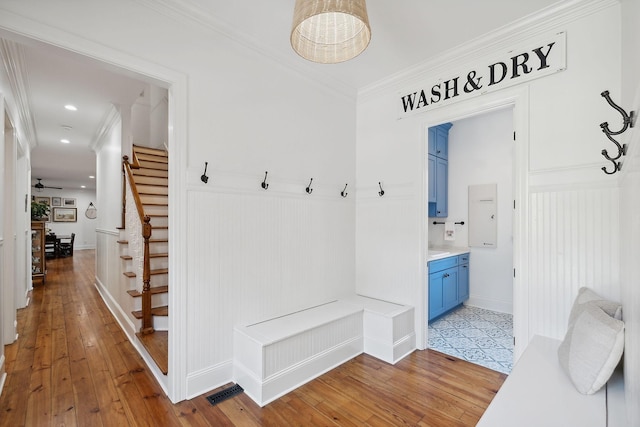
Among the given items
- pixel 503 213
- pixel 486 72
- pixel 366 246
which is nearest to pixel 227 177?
pixel 366 246

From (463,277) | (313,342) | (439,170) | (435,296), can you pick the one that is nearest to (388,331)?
(313,342)

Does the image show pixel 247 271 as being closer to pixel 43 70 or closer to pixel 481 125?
pixel 43 70

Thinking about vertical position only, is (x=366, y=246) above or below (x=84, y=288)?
above

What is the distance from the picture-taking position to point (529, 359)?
177 centimetres

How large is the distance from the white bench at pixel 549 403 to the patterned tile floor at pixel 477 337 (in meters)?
1.11

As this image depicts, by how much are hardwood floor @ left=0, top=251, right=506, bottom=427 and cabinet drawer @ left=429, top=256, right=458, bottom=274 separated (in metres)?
1.02

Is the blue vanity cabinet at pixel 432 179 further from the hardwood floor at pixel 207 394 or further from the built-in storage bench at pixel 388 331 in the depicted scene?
the hardwood floor at pixel 207 394

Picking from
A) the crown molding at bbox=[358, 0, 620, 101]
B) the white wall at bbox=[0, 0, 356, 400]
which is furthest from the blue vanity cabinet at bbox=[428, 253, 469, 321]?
the crown molding at bbox=[358, 0, 620, 101]

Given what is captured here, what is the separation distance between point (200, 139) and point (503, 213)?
158 inches

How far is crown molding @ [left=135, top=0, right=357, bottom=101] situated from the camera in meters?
2.01

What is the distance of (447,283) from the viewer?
3799 millimetres

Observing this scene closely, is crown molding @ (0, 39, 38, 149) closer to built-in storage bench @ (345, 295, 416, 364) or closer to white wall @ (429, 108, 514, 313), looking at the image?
built-in storage bench @ (345, 295, 416, 364)

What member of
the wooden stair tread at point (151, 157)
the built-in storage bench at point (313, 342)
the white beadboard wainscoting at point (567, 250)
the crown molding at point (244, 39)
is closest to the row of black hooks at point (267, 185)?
the crown molding at point (244, 39)

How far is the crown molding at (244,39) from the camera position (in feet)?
6.58
